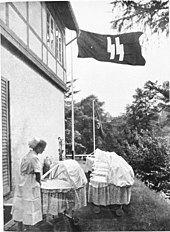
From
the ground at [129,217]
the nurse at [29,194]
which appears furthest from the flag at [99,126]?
the nurse at [29,194]

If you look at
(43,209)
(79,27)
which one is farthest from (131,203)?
(79,27)

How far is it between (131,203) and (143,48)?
54.3 inches

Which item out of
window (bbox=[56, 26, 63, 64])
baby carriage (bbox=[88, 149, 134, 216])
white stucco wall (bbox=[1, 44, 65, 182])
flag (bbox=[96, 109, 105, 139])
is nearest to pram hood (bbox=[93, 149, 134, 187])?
baby carriage (bbox=[88, 149, 134, 216])

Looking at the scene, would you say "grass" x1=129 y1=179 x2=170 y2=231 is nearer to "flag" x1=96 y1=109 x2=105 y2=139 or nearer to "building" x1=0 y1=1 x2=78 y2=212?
"flag" x1=96 y1=109 x2=105 y2=139

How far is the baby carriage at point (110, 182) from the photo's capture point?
3.24 meters

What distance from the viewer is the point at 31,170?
3293 millimetres

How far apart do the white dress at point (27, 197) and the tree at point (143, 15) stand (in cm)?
144

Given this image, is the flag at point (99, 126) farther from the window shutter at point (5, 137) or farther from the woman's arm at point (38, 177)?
the window shutter at point (5, 137)

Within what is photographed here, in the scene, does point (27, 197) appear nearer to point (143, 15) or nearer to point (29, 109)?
point (29, 109)

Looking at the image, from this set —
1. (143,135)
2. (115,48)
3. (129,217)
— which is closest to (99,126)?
(143,135)

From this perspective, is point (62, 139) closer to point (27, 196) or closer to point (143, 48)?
point (27, 196)

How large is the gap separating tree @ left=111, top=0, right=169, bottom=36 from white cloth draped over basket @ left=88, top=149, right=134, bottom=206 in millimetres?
1166

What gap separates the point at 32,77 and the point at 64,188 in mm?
1063

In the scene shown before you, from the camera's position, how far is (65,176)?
327 cm
